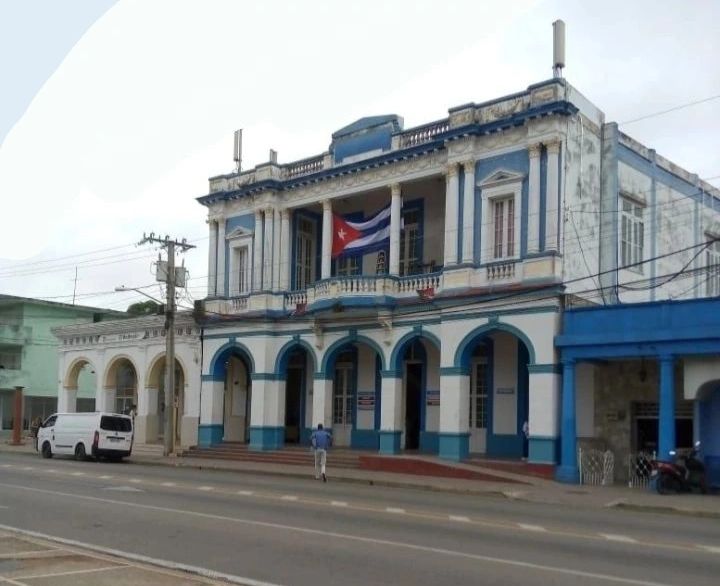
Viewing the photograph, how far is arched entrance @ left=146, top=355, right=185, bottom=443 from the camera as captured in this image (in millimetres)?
37656

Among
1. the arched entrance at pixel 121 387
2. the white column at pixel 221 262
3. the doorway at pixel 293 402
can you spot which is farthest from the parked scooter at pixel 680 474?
the arched entrance at pixel 121 387

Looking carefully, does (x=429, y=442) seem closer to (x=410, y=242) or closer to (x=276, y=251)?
(x=410, y=242)

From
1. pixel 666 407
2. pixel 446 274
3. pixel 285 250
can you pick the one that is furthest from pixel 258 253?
pixel 666 407

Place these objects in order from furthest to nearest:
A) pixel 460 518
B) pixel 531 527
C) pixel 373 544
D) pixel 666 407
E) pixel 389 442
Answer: pixel 389 442, pixel 666 407, pixel 460 518, pixel 531 527, pixel 373 544

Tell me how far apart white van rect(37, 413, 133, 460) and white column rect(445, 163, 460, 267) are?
13.4m

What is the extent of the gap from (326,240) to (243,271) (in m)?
4.83

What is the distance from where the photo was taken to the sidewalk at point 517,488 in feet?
61.7

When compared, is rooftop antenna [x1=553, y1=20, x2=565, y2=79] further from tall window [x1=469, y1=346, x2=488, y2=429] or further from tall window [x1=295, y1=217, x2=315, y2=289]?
tall window [x1=295, y1=217, x2=315, y2=289]

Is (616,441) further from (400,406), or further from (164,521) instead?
(164,521)

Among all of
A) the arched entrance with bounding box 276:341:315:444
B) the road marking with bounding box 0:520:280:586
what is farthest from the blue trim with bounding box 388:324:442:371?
the road marking with bounding box 0:520:280:586

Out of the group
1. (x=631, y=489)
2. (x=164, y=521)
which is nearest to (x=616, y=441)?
(x=631, y=489)

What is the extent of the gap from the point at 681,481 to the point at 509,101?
11.6 m

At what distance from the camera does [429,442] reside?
2945 cm

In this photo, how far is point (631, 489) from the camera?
74.0 ft
